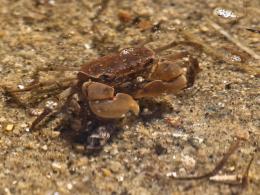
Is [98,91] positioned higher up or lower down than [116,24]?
higher up

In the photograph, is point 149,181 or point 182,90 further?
point 182,90

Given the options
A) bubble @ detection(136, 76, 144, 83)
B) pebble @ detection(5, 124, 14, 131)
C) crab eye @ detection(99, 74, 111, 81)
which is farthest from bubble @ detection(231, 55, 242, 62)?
pebble @ detection(5, 124, 14, 131)

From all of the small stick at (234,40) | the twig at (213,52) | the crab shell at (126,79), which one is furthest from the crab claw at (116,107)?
the small stick at (234,40)

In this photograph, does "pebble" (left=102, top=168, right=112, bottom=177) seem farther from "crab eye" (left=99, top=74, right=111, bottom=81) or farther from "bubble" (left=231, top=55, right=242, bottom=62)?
"bubble" (left=231, top=55, right=242, bottom=62)

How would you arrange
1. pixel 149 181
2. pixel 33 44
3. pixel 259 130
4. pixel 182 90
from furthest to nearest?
pixel 33 44
pixel 182 90
pixel 259 130
pixel 149 181

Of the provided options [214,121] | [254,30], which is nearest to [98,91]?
[214,121]

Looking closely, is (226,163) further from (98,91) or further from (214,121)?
(98,91)

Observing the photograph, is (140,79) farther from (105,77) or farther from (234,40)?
(234,40)

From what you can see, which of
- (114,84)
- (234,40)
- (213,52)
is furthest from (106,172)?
(234,40)

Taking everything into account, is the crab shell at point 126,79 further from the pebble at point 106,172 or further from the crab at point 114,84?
the pebble at point 106,172
